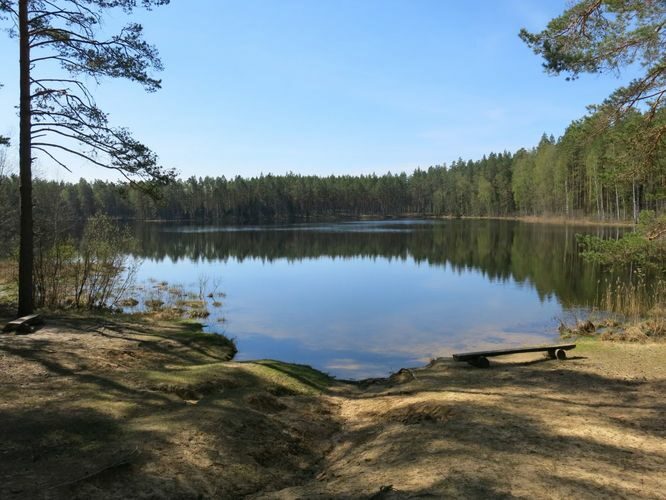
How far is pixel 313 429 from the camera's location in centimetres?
762

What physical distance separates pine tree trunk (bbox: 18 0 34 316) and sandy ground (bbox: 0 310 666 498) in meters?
2.36

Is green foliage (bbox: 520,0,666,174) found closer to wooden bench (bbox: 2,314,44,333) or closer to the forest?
wooden bench (bbox: 2,314,44,333)

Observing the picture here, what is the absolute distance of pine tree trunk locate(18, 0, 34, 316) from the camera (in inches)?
460

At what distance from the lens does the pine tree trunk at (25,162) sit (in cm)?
1167

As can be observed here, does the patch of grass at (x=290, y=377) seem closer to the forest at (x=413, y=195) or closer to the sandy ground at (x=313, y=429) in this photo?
the sandy ground at (x=313, y=429)

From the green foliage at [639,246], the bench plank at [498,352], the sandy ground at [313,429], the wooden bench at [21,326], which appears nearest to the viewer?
the sandy ground at [313,429]

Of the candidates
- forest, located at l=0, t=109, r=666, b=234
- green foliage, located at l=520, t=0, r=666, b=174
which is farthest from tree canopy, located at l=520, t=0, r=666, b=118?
forest, located at l=0, t=109, r=666, b=234

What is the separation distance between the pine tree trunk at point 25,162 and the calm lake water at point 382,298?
600cm

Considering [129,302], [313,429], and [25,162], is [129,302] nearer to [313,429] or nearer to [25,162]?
[25,162]

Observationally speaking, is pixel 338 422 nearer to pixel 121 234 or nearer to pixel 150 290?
pixel 121 234

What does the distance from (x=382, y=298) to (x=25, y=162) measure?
17107 mm

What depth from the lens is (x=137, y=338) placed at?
12.2 m

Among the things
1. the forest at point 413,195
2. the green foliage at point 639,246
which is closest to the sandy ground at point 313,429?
the green foliage at point 639,246

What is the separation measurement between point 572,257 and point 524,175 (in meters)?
68.9
